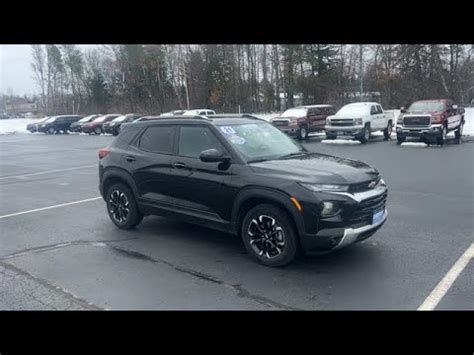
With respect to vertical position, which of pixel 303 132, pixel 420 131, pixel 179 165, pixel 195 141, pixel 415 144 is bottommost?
pixel 415 144

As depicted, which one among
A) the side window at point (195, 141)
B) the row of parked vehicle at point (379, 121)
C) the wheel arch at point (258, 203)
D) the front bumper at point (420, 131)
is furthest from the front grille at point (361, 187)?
the row of parked vehicle at point (379, 121)

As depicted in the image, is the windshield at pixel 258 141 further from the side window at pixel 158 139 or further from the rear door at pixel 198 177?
the side window at pixel 158 139

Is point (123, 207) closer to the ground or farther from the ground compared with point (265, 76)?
closer to the ground

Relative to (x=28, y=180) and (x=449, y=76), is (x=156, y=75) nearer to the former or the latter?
(x=449, y=76)

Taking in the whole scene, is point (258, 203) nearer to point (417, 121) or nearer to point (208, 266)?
point (208, 266)

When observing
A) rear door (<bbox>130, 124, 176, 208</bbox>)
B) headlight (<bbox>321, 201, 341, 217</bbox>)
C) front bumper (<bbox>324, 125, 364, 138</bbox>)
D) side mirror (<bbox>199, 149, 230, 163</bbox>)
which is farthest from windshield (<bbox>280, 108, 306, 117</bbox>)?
headlight (<bbox>321, 201, 341, 217</bbox>)

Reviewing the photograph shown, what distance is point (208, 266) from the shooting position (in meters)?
5.36

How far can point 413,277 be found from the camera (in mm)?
4809

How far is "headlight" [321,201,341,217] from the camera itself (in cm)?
489

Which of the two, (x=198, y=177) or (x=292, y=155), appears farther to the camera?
(x=292, y=155)

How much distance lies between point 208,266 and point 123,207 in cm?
241

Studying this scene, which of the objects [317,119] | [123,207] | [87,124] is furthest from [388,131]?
[87,124]

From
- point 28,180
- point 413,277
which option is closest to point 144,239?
point 413,277

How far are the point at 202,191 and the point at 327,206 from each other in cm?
180
